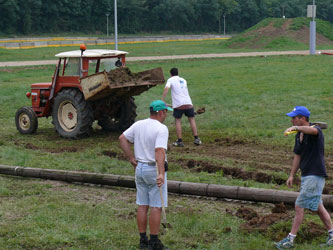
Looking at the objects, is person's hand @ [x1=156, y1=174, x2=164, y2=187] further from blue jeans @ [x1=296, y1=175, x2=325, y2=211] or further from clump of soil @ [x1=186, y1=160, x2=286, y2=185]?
clump of soil @ [x1=186, y1=160, x2=286, y2=185]

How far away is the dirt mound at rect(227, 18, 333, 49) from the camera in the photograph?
56.1 m

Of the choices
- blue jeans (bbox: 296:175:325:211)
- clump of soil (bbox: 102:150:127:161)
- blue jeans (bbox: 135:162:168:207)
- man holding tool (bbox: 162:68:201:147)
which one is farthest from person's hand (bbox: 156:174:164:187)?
man holding tool (bbox: 162:68:201:147)

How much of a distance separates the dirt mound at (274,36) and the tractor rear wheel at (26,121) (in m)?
42.2

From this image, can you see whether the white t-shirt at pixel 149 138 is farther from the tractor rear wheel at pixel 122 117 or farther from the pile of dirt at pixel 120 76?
the tractor rear wheel at pixel 122 117

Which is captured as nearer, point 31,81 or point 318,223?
point 318,223

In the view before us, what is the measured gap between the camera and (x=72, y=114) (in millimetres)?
13977

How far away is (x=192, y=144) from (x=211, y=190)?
4.59 metres

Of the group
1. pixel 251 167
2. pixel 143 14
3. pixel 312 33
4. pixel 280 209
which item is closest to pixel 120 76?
pixel 251 167

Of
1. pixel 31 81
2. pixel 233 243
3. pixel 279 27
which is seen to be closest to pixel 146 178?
pixel 233 243

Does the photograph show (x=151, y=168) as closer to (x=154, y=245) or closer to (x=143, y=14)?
(x=154, y=245)

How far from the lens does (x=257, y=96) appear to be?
763 inches

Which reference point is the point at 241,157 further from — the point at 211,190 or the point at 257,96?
the point at 257,96

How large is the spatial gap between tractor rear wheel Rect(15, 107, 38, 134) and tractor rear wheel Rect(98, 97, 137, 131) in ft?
5.71

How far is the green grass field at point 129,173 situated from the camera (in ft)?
22.3
